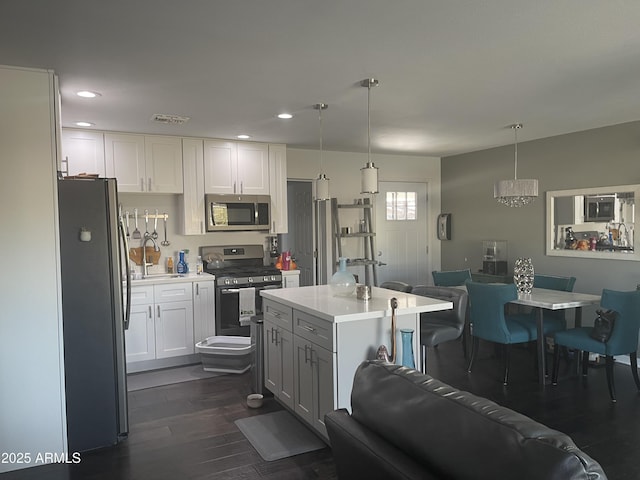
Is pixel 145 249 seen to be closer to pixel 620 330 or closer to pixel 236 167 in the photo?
pixel 236 167

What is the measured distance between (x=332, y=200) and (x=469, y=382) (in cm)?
296

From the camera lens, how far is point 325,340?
2836 millimetres

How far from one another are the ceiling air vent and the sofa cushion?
3.29 meters

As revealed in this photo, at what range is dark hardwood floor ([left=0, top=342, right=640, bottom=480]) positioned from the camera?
9.18 ft

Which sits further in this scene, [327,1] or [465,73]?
[465,73]

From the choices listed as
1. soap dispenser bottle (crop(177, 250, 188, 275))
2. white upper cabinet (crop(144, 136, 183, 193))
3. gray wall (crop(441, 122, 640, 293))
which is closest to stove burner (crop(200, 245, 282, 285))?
soap dispenser bottle (crop(177, 250, 188, 275))

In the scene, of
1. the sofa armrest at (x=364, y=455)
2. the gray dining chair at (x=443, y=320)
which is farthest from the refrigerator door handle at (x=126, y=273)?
the gray dining chair at (x=443, y=320)

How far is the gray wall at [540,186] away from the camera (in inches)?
186

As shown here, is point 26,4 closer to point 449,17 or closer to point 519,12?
point 449,17

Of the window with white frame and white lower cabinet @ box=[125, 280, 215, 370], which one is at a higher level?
the window with white frame

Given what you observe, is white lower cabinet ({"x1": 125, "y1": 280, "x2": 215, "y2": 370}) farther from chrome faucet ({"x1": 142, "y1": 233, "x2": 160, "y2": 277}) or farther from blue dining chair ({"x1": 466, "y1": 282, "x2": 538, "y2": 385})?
blue dining chair ({"x1": 466, "y1": 282, "x2": 538, "y2": 385})

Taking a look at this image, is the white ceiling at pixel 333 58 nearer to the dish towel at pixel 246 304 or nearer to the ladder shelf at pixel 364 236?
the dish towel at pixel 246 304

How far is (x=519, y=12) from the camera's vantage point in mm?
2121

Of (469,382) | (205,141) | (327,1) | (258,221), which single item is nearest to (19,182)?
(327,1)
